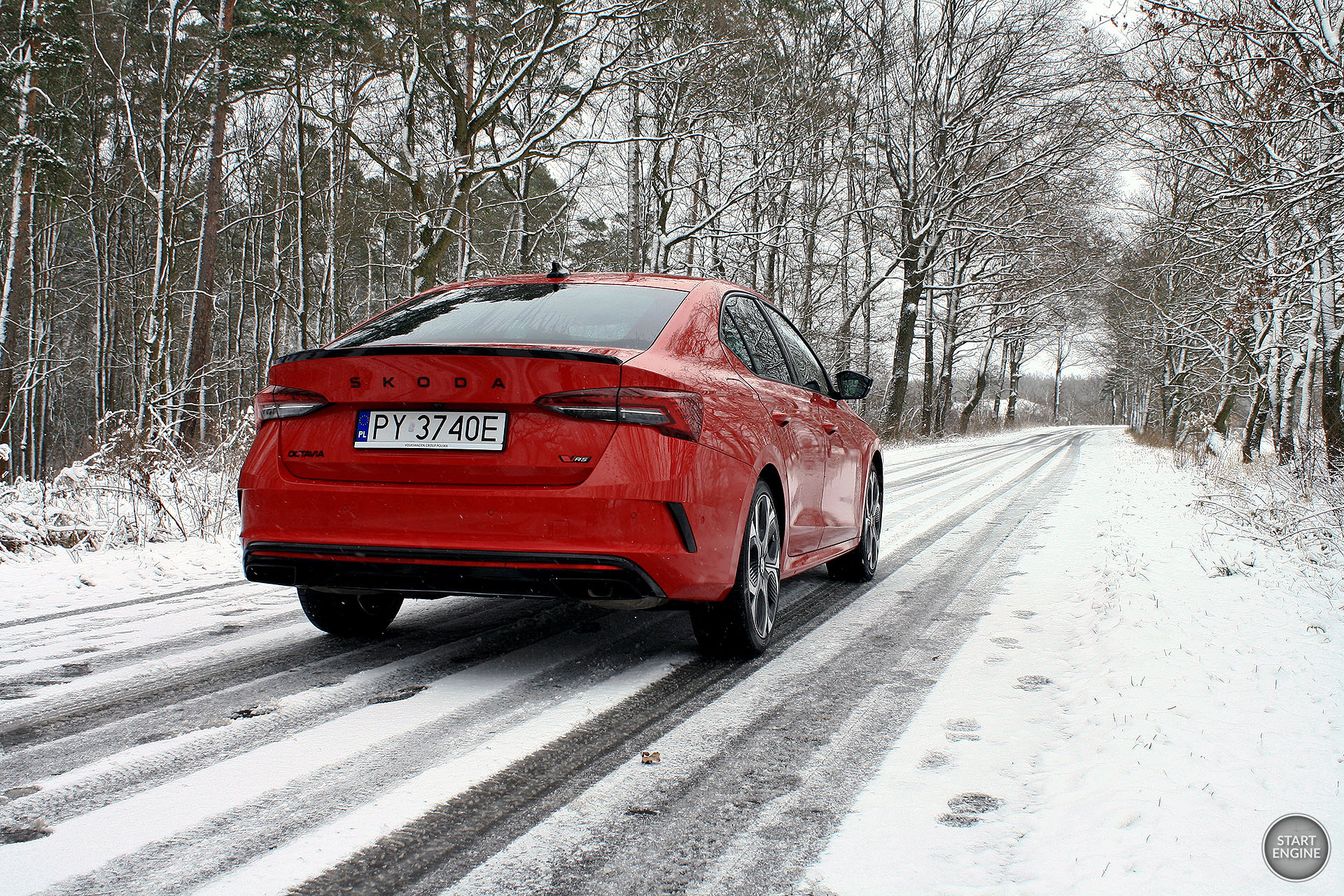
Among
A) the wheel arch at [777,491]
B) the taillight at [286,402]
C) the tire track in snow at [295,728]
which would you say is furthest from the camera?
the wheel arch at [777,491]

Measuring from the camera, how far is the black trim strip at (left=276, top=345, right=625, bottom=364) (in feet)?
10.0

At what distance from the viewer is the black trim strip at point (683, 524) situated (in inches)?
120

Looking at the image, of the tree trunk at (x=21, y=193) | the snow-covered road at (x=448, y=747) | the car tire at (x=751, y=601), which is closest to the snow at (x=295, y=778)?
the snow-covered road at (x=448, y=747)

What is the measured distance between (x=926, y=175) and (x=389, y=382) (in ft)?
86.6

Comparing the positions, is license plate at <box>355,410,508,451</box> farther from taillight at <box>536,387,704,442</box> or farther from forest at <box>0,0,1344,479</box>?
forest at <box>0,0,1344,479</box>

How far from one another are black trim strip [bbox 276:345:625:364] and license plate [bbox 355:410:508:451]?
21 centimetres

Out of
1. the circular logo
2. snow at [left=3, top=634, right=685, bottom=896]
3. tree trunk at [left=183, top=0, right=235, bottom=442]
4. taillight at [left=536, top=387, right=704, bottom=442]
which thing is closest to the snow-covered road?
snow at [left=3, top=634, right=685, bottom=896]

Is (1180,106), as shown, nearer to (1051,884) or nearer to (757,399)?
(757,399)

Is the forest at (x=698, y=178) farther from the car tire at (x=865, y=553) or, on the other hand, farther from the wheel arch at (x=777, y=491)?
the wheel arch at (x=777, y=491)

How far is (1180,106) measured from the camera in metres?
9.29

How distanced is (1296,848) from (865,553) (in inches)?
155

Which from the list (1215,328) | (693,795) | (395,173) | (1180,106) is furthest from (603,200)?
(693,795)

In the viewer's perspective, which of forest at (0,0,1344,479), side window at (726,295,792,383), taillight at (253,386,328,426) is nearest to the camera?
taillight at (253,386,328,426)

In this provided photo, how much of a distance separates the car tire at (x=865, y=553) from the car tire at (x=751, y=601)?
1785 millimetres
